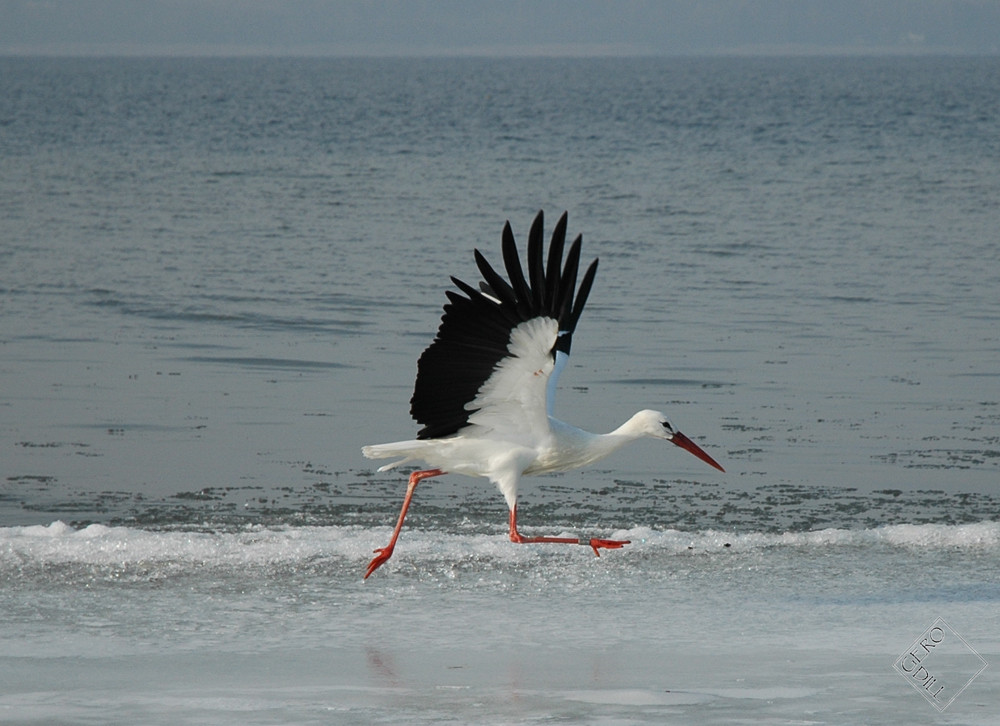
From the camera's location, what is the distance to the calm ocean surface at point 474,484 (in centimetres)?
580

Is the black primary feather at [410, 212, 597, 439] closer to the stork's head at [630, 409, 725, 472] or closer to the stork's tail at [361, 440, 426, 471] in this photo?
the stork's tail at [361, 440, 426, 471]

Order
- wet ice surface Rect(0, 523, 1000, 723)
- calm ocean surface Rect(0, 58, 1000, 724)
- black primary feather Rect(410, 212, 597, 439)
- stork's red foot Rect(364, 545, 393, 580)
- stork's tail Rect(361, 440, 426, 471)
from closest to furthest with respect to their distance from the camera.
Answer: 1. wet ice surface Rect(0, 523, 1000, 723)
2. calm ocean surface Rect(0, 58, 1000, 724)
3. black primary feather Rect(410, 212, 597, 439)
4. stork's red foot Rect(364, 545, 393, 580)
5. stork's tail Rect(361, 440, 426, 471)

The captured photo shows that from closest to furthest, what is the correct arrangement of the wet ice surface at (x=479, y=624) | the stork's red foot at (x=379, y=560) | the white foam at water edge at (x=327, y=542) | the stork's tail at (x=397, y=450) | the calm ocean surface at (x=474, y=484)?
1. the wet ice surface at (x=479, y=624)
2. the calm ocean surface at (x=474, y=484)
3. the stork's red foot at (x=379, y=560)
4. the stork's tail at (x=397, y=450)
5. the white foam at water edge at (x=327, y=542)

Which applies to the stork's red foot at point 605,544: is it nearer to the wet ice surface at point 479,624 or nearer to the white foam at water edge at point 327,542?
the wet ice surface at point 479,624

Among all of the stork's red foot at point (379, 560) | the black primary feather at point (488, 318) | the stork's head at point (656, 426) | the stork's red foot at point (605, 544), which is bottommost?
the stork's red foot at point (379, 560)

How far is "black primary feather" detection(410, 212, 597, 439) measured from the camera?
248 inches

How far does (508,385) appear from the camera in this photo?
700 cm

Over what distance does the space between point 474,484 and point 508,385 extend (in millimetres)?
2726

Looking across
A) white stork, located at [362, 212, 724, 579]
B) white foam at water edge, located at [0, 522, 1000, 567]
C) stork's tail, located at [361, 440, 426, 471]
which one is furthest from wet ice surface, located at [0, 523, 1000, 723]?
stork's tail, located at [361, 440, 426, 471]

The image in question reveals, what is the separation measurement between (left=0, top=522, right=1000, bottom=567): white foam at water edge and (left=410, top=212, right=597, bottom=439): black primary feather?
793 millimetres

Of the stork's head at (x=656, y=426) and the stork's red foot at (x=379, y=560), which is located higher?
the stork's head at (x=656, y=426)

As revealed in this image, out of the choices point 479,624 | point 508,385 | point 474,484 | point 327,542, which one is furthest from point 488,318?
point 474,484

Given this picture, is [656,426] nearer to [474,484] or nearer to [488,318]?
[488,318]

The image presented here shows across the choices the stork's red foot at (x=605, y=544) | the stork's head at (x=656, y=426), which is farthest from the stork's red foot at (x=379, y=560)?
the stork's head at (x=656, y=426)
